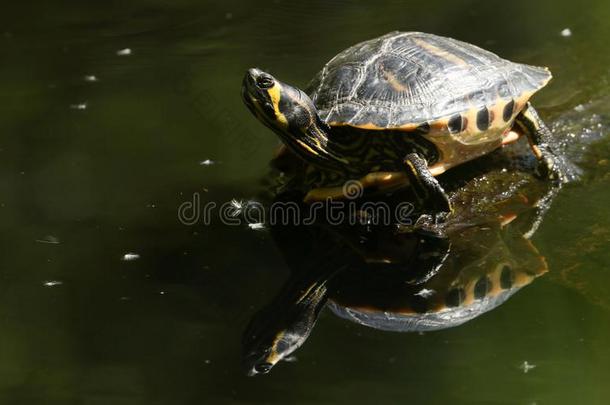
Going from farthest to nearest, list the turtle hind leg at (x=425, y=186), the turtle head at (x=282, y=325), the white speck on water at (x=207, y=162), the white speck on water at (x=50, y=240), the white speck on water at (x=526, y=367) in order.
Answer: the white speck on water at (x=207, y=162), the white speck on water at (x=50, y=240), the turtle hind leg at (x=425, y=186), the turtle head at (x=282, y=325), the white speck on water at (x=526, y=367)

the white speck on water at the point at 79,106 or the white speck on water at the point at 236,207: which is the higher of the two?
the white speck on water at the point at 79,106

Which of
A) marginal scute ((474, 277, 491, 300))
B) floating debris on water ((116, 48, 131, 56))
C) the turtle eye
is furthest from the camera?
floating debris on water ((116, 48, 131, 56))

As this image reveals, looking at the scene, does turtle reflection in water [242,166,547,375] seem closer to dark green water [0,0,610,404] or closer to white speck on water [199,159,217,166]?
→ dark green water [0,0,610,404]

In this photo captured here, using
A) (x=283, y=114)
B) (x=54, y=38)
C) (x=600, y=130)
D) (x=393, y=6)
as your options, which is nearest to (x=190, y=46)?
(x=54, y=38)

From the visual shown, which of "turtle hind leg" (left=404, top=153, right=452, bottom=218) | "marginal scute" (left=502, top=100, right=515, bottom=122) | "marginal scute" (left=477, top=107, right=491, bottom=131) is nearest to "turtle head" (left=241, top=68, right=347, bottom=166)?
"turtle hind leg" (left=404, top=153, right=452, bottom=218)

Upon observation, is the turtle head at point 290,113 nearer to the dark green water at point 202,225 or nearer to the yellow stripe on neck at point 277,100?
the yellow stripe on neck at point 277,100

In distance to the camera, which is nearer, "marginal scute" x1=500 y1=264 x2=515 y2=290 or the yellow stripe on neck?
"marginal scute" x1=500 y1=264 x2=515 y2=290

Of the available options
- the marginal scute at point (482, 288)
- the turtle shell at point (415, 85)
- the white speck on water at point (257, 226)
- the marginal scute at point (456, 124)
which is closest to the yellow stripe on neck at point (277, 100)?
the turtle shell at point (415, 85)
